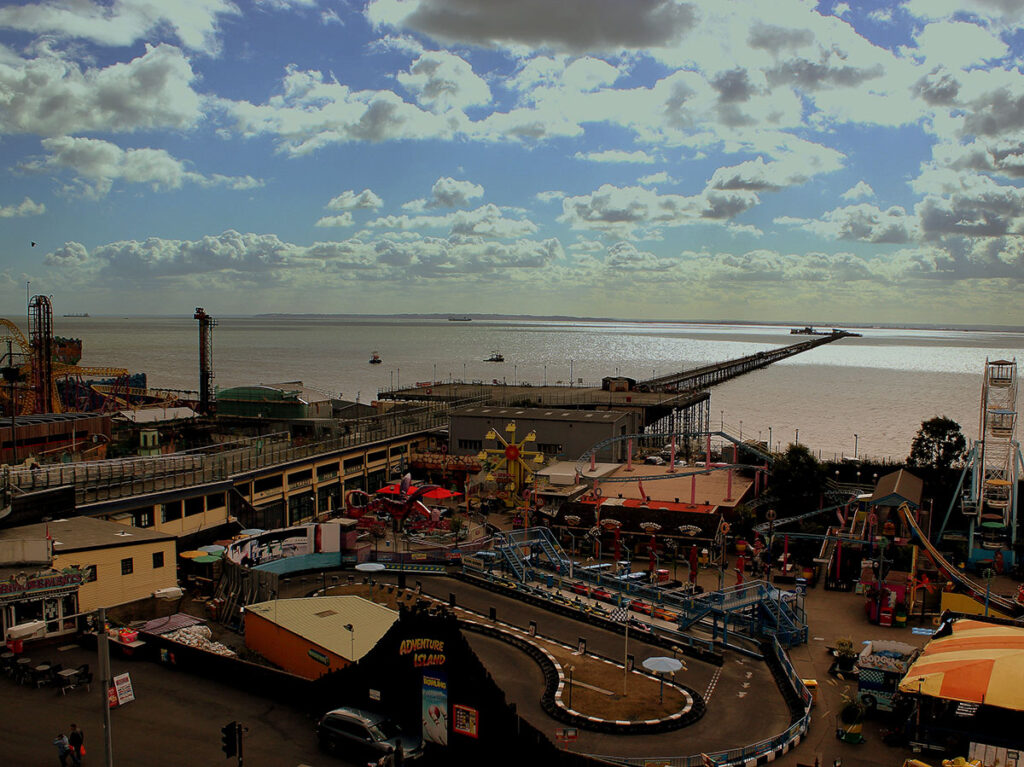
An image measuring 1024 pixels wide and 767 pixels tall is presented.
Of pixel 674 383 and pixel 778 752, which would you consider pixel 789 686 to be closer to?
pixel 778 752

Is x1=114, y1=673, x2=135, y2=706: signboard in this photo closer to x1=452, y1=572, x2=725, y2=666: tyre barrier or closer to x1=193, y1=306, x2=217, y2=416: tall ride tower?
x1=452, y1=572, x2=725, y2=666: tyre barrier

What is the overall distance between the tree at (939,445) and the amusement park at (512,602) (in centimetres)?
417

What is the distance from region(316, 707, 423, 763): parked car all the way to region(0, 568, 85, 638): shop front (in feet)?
37.2

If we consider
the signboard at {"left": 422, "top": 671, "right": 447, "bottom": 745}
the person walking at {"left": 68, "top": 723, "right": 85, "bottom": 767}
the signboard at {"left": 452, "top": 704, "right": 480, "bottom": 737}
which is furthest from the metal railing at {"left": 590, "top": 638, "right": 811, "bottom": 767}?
the person walking at {"left": 68, "top": 723, "right": 85, "bottom": 767}

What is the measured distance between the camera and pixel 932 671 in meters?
21.2

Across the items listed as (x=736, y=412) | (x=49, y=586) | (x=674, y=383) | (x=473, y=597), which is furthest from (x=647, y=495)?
(x=674, y=383)

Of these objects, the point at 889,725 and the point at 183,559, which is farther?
the point at 183,559

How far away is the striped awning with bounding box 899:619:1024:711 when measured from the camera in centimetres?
1994

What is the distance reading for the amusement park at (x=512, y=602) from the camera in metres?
19.6

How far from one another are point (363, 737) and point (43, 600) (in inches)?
507

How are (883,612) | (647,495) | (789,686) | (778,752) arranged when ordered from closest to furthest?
(778,752)
(789,686)
(883,612)
(647,495)

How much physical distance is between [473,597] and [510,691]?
954 centimetres

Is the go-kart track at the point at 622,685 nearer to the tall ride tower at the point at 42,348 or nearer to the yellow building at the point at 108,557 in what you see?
the yellow building at the point at 108,557

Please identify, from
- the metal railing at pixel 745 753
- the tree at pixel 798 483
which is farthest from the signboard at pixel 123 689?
the tree at pixel 798 483
